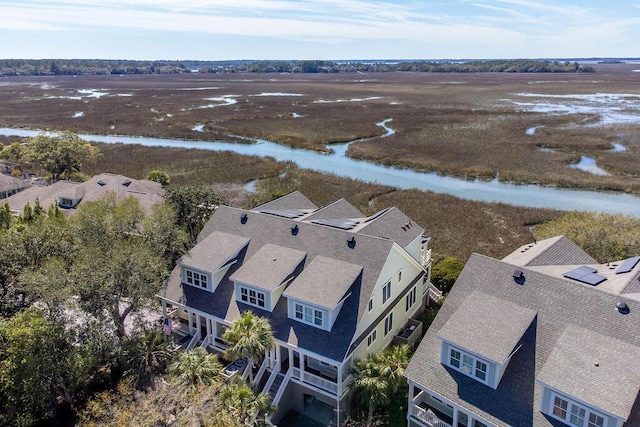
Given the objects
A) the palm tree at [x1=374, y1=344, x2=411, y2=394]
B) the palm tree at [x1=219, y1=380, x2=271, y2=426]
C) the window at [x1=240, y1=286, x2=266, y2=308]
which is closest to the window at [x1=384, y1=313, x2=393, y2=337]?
the palm tree at [x1=374, y1=344, x2=411, y2=394]

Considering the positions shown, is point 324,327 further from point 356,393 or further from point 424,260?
point 424,260

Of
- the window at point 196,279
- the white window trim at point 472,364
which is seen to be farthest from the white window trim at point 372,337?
the window at point 196,279

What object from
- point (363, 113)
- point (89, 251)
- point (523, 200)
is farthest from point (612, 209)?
point (363, 113)

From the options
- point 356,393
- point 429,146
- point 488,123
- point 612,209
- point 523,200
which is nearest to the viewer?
point 356,393

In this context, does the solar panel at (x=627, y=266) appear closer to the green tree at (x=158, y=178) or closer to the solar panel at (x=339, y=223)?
the solar panel at (x=339, y=223)

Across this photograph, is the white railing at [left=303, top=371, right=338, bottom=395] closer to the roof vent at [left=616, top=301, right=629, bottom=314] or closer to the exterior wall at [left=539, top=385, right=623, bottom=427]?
the exterior wall at [left=539, top=385, right=623, bottom=427]

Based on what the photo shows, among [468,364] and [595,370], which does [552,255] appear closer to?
[595,370]
